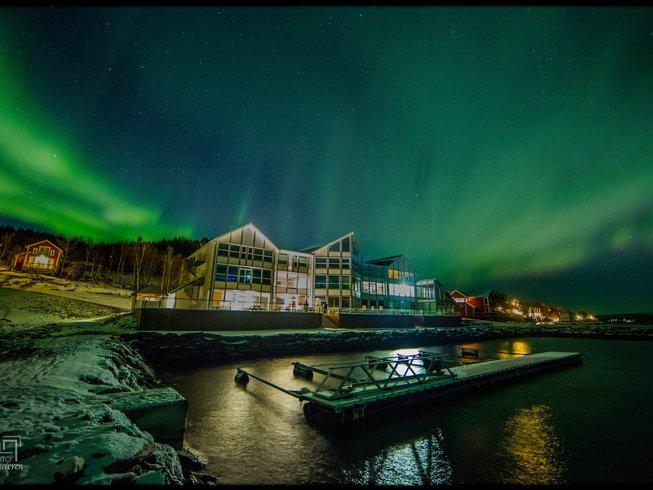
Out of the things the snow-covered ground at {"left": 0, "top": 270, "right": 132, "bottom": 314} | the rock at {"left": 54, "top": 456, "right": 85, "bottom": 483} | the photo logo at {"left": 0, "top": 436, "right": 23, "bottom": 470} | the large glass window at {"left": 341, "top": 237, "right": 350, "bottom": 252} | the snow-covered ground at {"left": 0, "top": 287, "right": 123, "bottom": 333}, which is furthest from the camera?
the large glass window at {"left": 341, "top": 237, "right": 350, "bottom": 252}

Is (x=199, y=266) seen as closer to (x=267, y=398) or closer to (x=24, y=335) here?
(x=24, y=335)

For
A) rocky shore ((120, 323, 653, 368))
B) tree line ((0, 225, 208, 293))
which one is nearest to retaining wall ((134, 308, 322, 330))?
rocky shore ((120, 323, 653, 368))

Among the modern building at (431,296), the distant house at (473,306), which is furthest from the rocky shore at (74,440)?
the distant house at (473,306)

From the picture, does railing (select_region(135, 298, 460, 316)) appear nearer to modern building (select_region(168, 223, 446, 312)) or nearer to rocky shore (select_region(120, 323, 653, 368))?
modern building (select_region(168, 223, 446, 312))

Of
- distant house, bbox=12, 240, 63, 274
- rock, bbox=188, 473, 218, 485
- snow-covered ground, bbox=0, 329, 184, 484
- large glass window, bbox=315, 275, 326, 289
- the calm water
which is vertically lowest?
the calm water

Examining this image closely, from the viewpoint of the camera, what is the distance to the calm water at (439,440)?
7.71 metres

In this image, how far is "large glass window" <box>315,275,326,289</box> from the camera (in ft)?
154

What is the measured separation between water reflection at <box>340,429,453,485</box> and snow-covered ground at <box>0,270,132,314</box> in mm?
48552

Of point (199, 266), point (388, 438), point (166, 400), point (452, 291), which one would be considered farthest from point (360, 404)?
point (452, 291)

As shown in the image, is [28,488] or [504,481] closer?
[28,488]

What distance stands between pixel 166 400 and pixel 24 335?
20.4 meters

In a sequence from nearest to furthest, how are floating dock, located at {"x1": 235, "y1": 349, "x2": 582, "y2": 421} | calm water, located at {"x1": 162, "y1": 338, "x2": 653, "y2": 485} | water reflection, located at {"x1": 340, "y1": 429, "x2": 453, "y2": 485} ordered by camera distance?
water reflection, located at {"x1": 340, "y1": 429, "x2": 453, "y2": 485}, calm water, located at {"x1": 162, "y1": 338, "x2": 653, "y2": 485}, floating dock, located at {"x1": 235, "y1": 349, "x2": 582, "y2": 421}

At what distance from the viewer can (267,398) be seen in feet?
45.5

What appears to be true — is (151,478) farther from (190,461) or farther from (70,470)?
(190,461)
